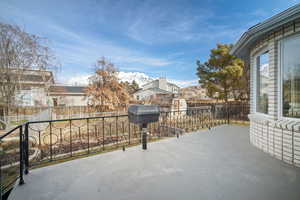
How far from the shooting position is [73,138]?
705 centimetres

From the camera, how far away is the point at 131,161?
2363 millimetres

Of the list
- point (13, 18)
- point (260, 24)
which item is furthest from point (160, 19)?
point (13, 18)

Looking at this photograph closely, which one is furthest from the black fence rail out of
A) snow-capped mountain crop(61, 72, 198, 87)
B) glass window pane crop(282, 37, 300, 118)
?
snow-capped mountain crop(61, 72, 198, 87)

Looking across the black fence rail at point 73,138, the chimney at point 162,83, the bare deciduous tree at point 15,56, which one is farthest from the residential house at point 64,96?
the chimney at point 162,83

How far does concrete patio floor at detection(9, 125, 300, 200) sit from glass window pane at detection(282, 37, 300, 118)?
0.98 meters

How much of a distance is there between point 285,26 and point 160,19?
5750 millimetres

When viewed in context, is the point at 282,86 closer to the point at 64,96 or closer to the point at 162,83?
the point at 64,96

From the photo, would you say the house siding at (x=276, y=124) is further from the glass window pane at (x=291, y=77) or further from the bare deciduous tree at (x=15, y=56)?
the bare deciduous tree at (x=15, y=56)

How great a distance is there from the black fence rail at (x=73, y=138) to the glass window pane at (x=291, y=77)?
236 centimetres

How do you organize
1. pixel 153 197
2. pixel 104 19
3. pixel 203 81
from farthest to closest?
1. pixel 203 81
2. pixel 104 19
3. pixel 153 197

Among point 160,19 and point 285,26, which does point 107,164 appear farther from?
point 160,19

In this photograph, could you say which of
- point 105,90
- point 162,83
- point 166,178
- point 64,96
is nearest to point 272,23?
point 166,178

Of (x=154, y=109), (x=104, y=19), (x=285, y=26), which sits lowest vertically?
(x=154, y=109)

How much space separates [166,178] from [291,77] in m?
2.80
